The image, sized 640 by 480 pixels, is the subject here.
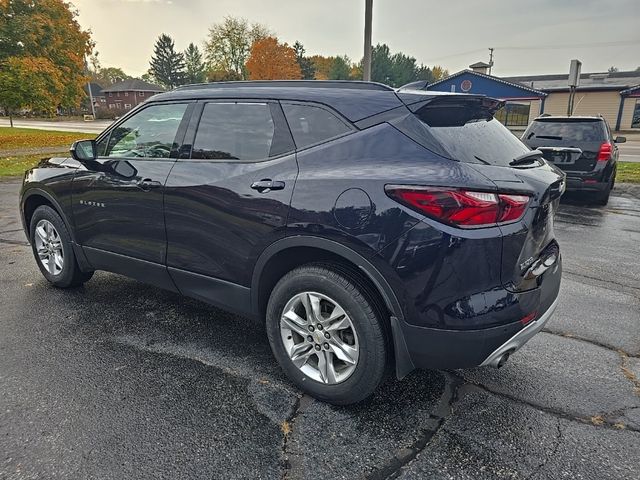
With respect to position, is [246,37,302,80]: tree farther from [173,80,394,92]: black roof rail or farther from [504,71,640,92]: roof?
[173,80,394,92]: black roof rail

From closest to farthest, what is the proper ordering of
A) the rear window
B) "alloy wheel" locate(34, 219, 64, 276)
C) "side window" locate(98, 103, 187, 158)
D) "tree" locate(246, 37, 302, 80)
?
"side window" locate(98, 103, 187, 158) → "alloy wheel" locate(34, 219, 64, 276) → the rear window → "tree" locate(246, 37, 302, 80)

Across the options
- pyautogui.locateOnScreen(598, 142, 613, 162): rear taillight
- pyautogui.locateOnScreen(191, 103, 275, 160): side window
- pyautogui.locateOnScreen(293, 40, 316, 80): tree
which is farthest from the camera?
pyautogui.locateOnScreen(293, 40, 316, 80): tree

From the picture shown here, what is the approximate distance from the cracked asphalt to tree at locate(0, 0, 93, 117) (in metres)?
17.9

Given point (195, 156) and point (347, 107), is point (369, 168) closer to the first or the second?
point (347, 107)

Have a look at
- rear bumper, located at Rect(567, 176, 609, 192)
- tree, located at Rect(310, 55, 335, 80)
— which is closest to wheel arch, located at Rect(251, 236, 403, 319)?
rear bumper, located at Rect(567, 176, 609, 192)

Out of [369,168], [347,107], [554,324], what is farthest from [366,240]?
[554,324]

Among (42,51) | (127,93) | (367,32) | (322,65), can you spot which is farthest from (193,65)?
(367,32)

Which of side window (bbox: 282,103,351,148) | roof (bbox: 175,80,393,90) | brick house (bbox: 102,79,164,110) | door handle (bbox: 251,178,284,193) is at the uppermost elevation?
brick house (bbox: 102,79,164,110)

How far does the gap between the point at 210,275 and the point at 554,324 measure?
8.97 feet

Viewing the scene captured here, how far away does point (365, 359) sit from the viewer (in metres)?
2.40

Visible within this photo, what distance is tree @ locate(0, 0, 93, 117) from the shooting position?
17.8 m

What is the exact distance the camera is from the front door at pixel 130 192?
10.7 feet

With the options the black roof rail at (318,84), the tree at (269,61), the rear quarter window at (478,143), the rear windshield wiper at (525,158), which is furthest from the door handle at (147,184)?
the tree at (269,61)

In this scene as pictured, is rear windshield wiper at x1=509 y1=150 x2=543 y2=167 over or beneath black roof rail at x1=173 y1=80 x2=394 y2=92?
beneath
